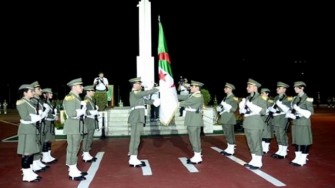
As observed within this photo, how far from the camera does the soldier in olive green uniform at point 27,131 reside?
25.0 feet

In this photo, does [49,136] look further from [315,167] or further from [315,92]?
[315,92]

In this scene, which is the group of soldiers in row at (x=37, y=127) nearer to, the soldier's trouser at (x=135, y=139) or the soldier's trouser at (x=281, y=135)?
the soldier's trouser at (x=135, y=139)

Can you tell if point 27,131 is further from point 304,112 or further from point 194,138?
point 304,112

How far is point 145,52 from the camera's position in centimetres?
1980

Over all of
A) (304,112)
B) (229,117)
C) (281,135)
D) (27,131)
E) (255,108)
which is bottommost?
(281,135)

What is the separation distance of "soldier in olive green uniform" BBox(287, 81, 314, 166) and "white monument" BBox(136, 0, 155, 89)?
10.9 metres

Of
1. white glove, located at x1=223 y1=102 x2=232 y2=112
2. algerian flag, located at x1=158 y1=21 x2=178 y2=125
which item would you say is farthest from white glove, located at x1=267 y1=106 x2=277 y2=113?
algerian flag, located at x1=158 y1=21 x2=178 y2=125

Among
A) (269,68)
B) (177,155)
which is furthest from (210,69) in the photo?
(177,155)

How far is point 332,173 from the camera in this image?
827 cm

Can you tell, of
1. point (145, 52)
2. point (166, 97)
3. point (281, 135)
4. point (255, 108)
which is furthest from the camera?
point (145, 52)

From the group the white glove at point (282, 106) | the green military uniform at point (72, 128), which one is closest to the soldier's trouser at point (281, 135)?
the white glove at point (282, 106)

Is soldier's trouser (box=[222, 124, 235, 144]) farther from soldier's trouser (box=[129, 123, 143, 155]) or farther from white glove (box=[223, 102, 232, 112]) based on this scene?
soldier's trouser (box=[129, 123, 143, 155])

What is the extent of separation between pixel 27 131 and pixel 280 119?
7.26 meters

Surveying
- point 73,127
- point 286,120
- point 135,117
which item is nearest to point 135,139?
point 135,117
